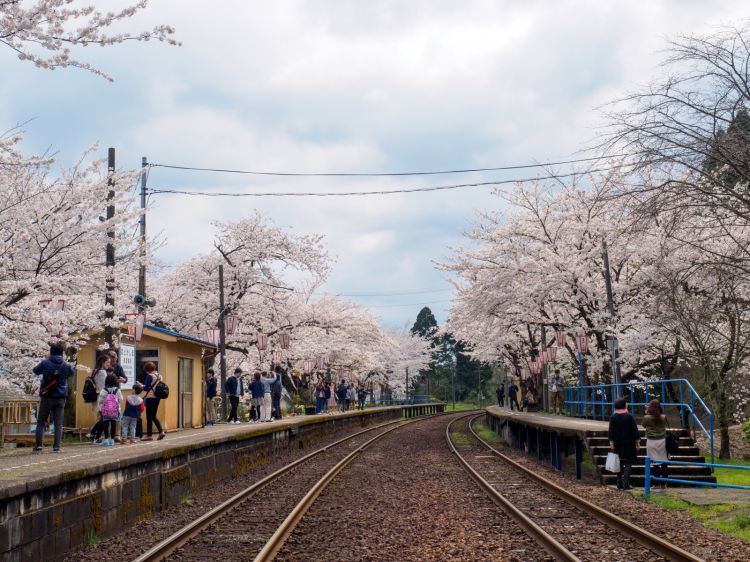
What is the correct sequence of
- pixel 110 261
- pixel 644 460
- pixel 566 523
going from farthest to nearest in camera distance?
pixel 110 261 → pixel 644 460 → pixel 566 523

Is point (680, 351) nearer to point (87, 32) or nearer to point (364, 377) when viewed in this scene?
point (87, 32)

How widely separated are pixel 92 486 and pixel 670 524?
22.4 ft

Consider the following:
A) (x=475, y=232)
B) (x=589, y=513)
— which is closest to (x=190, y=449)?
(x=589, y=513)

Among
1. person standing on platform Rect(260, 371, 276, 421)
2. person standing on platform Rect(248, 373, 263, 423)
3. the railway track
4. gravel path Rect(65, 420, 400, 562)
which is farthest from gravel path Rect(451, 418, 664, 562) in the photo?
person standing on platform Rect(260, 371, 276, 421)

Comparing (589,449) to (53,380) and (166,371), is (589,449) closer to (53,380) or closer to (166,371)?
(53,380)

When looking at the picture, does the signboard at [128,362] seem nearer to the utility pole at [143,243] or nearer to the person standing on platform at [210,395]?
the utility pole at [143,243]

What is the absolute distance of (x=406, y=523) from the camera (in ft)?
33.3

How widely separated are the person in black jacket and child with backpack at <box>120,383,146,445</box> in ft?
28.1

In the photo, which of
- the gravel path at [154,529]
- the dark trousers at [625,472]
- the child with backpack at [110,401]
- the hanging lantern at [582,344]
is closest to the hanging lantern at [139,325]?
the child with backpack at [110,401]

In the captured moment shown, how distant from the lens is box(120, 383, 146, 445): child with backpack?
1524cm

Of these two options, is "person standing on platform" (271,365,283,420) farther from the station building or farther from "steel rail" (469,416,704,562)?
"steel rail" (469,416,704,562)

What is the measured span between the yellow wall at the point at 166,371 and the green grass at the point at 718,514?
38.2 feet

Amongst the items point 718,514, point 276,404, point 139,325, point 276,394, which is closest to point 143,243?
point 139,325

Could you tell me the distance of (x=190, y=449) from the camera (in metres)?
13.1
